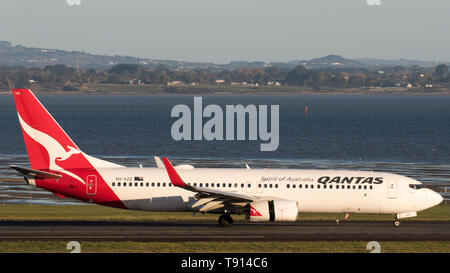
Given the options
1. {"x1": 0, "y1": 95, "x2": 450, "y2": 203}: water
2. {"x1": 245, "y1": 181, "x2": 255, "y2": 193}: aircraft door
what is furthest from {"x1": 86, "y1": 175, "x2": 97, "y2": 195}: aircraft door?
{"x1": 0, "y1": 95, "x2": 450, "y2": 203}: water

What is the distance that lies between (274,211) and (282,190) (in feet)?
7.34

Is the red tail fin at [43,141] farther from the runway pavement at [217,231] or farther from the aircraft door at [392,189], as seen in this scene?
the aircraft door at [392,189]

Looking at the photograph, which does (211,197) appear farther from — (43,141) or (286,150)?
(286,150)

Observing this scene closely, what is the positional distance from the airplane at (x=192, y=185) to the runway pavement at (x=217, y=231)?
45.8 inches

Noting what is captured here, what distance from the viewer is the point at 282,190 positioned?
43188 millimetres

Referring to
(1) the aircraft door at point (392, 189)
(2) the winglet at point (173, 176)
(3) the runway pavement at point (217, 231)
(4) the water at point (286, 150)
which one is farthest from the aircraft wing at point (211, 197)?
(4) the water at point (286, 150)

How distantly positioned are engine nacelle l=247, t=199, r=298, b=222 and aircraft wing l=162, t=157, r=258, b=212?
2.37ft

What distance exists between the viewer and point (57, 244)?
1388 inches

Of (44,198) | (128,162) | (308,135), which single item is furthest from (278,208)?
(308,135)

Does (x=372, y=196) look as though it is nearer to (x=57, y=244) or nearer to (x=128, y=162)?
(x=57, y=244)

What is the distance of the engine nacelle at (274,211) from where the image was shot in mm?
41219

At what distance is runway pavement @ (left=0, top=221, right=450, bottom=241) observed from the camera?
3841 centimetres

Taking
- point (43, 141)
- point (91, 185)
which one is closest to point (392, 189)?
point (91, 185)

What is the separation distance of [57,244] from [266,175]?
1351cm
